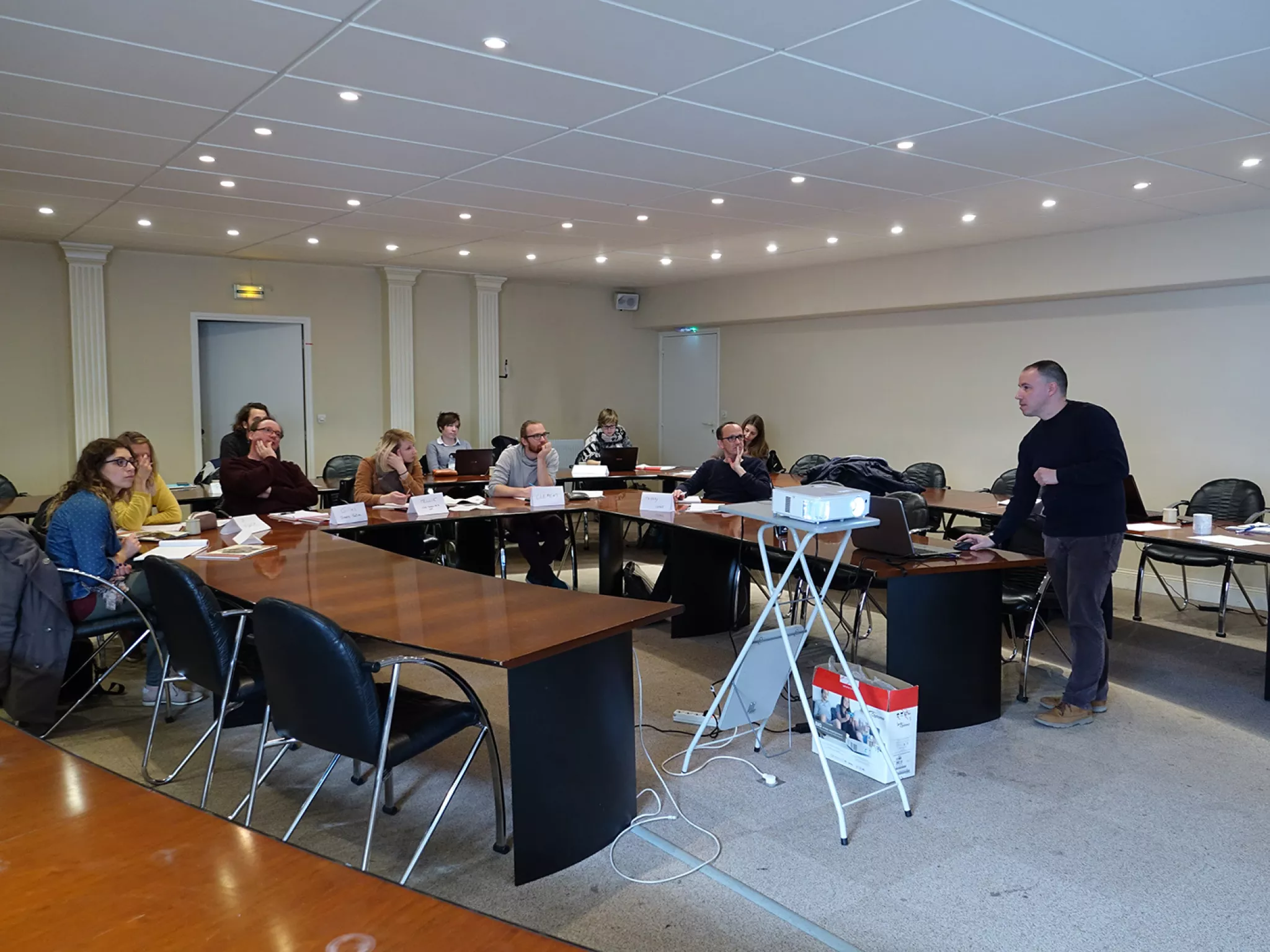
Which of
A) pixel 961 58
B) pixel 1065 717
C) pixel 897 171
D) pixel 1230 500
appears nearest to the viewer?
pixel 961 58

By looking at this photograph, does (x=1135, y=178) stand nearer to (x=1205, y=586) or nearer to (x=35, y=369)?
(x=1205, y=586)

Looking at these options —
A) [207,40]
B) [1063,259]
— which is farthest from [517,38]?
[1063,259]

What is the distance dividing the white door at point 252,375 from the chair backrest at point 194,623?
258 inches

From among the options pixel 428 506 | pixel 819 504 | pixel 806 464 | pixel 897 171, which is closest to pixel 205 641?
pixel 819 504

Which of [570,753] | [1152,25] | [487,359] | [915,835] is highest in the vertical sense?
[1152,25]

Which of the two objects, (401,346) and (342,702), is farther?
(401,346)

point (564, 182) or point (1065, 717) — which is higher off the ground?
point (564, 182)

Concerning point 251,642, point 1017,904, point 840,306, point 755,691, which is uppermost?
point 840,306

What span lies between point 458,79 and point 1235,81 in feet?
10.3

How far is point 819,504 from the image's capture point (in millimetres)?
2938

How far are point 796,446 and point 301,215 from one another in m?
5.72

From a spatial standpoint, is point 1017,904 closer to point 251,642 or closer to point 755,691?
point 755,691

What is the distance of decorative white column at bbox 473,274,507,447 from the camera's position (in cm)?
1026

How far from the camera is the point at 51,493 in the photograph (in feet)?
27.1
